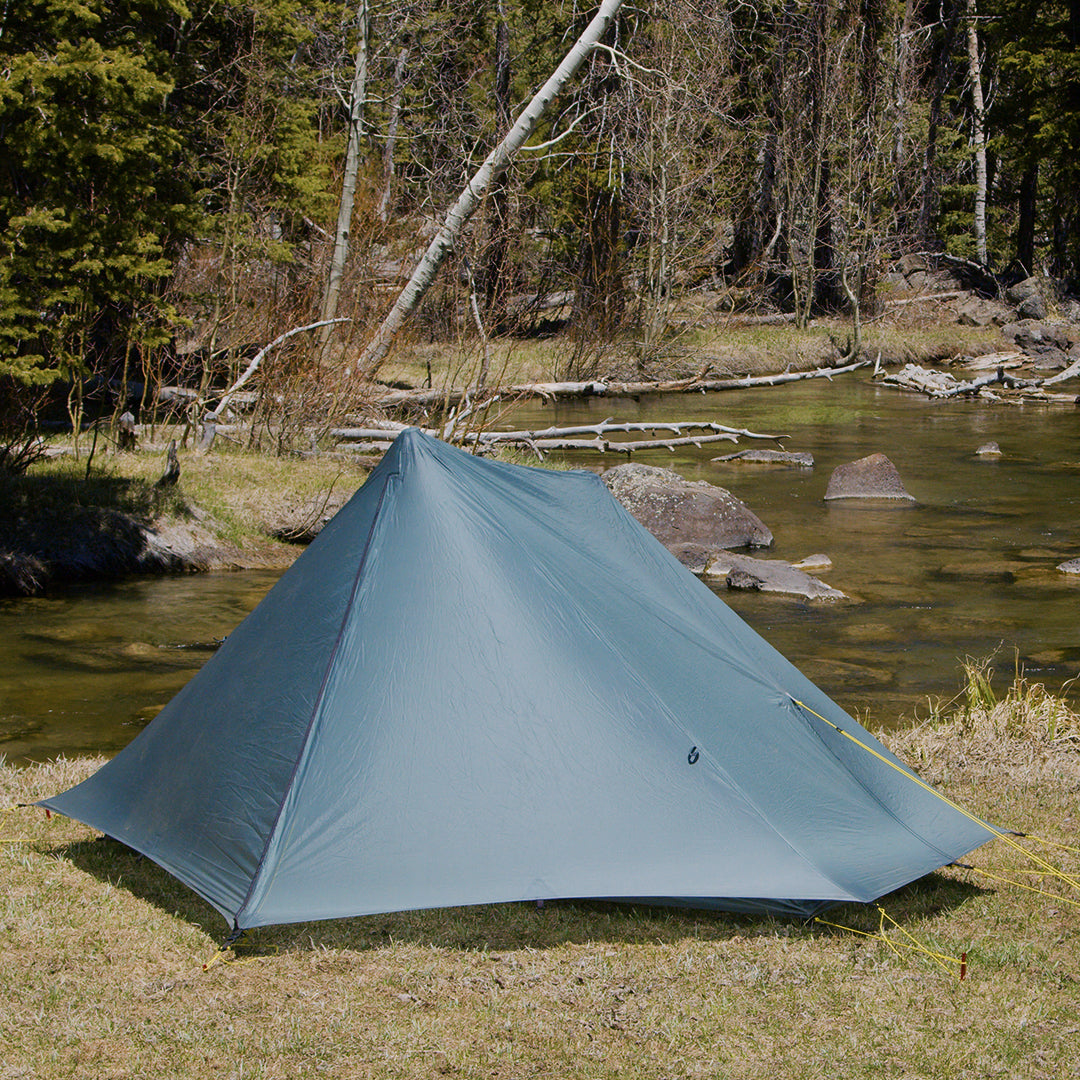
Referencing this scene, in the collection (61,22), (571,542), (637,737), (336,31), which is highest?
(336,31)

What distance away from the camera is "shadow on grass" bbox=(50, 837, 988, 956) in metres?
4.87

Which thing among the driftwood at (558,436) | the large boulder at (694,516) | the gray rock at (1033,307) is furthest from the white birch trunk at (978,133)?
the large boulder at (694,516)

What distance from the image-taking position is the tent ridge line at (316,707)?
184 inches

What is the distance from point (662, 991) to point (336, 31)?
91.8 feet

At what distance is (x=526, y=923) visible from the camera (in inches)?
199

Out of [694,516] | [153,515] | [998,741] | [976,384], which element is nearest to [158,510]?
[153,515]

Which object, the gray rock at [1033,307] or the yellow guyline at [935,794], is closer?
the yellow guyline at [935,794]

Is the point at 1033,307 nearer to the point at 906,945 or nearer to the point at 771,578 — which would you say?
the point at 771,578

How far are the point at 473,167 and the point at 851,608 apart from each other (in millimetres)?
20584

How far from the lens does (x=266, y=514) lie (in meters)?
13.8

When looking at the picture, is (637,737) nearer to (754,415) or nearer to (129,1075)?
(129,1075)

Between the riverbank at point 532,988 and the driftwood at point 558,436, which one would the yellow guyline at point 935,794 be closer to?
the riverbank at point 532,988

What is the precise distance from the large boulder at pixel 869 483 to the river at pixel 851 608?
0.30m

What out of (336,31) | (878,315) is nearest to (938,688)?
(336,31)
